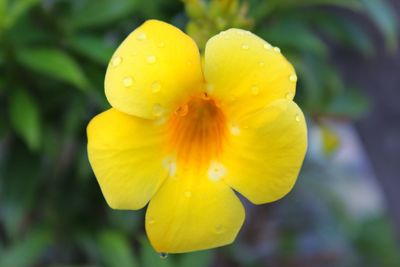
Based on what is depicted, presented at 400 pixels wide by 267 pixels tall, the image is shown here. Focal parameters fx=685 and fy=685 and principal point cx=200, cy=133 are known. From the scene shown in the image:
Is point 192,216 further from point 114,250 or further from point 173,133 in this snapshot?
point 114,250

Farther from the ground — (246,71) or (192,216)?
(246,71)

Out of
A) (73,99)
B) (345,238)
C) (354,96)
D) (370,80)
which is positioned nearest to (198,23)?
(73,99)

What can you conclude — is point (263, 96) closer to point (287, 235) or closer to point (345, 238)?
point (287, 235)

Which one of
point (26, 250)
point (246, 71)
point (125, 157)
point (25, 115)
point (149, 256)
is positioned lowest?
point (26, 250)

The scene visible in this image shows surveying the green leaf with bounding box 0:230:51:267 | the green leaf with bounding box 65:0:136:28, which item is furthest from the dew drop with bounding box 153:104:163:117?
the green leaf with bounding box 0:230:51:267

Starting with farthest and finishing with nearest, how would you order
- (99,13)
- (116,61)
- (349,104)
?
(349,104) < (99,13) < (116,61)

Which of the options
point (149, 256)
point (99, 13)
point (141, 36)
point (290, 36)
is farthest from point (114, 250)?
point (141, 36)
